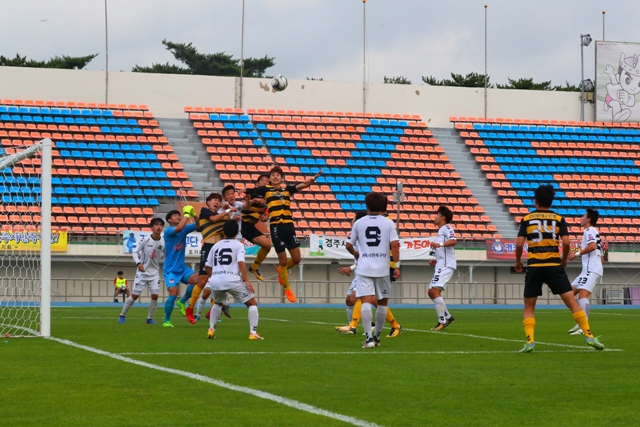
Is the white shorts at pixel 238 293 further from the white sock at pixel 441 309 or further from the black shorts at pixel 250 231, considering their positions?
the white sock at pixel 441 309

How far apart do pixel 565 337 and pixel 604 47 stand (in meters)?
37.6

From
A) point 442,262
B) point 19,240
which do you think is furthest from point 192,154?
point 442,262

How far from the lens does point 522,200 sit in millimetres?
43781

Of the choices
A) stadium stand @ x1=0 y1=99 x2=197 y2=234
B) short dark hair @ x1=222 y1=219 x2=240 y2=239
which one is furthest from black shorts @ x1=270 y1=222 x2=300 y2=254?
stadium stand @ x1=0 y1=99 x2=197 y2=234

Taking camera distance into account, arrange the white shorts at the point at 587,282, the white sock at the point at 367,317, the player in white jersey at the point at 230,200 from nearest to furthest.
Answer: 1. the white sock at the point at 367,317
2. the player in white jersey at the point at 230,200
3. the white shorts at the point at 587,282

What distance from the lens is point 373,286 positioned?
1230 centimetres

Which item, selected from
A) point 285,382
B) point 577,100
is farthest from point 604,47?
point 285,382

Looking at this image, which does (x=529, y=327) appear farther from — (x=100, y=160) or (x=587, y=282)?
(x=100, y=160)

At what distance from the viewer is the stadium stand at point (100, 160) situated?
37156 millimetres

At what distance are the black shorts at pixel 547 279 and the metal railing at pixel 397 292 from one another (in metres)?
22.1

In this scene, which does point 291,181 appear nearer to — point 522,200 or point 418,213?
point 418,213

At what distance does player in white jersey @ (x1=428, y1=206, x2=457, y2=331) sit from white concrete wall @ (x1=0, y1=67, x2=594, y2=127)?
99.3ft

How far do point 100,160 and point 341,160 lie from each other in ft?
33.4

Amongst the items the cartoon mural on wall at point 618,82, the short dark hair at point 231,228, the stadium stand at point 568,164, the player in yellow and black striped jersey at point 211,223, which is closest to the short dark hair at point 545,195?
the short dark hair at point 231,228
